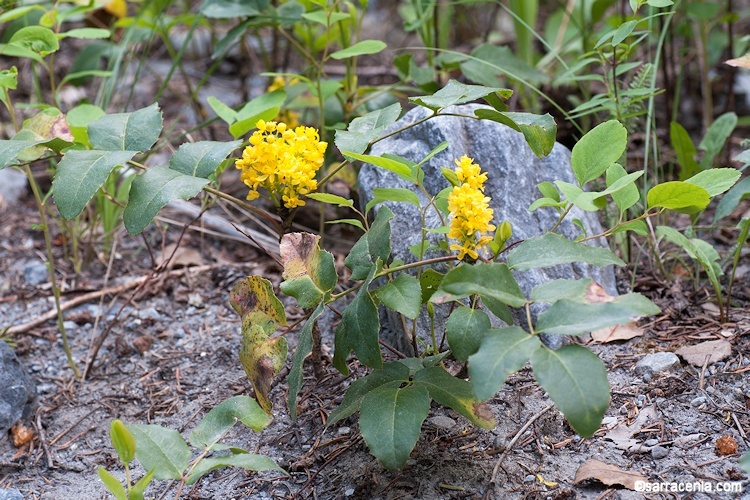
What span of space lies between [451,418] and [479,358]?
535mm

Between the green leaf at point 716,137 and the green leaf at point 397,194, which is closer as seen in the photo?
the green leaf at point 397,194

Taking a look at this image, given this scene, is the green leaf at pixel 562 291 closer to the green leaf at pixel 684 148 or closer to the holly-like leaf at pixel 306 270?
the holly-like leaf at pixel 306 270

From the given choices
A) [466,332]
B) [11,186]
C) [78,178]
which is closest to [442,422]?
[466,332]

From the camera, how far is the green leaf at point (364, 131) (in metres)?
1.38

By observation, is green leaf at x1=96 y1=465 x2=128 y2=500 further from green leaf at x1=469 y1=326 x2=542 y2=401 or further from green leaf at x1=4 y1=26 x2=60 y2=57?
green leaf at x1=4 y1=26 x2=60 y2=57

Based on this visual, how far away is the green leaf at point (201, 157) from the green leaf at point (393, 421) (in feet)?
1.87

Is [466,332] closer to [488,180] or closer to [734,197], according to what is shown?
[488,180]

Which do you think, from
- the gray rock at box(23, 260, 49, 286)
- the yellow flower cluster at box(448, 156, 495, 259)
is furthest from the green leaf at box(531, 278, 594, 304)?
the gray rock at box(23, 260, 49, 286)

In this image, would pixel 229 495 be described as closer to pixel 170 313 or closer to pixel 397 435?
pixel 397 435

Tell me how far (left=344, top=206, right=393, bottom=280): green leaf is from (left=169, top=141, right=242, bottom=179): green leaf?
1.08 feet

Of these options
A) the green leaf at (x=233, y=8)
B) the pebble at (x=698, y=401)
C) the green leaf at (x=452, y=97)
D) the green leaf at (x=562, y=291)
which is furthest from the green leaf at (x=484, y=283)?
the green leaf at (x=233, y=8)

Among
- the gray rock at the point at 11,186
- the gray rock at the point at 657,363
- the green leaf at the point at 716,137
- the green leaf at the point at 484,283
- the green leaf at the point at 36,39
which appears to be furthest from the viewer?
the gray rock at the point at 11,186

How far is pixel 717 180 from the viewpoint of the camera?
55.4 inches

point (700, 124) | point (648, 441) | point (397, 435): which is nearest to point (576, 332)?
point (397, 435)
